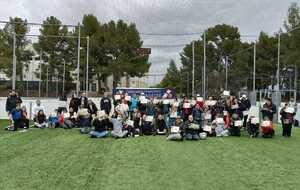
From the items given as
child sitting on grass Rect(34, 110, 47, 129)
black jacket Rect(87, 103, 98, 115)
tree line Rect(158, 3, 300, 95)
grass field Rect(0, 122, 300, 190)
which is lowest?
grass field Rect(0, 122, 300, 190)

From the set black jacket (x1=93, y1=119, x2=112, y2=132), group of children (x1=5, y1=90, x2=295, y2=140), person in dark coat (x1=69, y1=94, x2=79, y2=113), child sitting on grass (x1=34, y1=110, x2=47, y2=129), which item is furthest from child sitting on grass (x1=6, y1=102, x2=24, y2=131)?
black jacket (x1=93, y1=119, x2=112, y2=132)

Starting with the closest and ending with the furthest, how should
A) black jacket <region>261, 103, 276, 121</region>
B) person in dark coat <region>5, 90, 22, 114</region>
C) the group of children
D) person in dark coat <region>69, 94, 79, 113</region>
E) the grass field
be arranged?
the grass field, the group of children, black jacket <region>261, 103, 276, 121</region>, person in dark coat <region>5, 90, 22, 114</region>, person in dark coat <region>69, 94, 79, 113</region>

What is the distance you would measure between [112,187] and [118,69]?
52.3 m

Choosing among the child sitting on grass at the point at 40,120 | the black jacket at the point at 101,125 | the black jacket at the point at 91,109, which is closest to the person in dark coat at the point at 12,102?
the child sitting on grass at the point at 40,120

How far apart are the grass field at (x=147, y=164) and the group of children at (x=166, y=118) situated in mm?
1238

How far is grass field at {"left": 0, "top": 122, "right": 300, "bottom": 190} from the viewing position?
10.1m

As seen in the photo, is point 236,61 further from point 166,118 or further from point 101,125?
point 101,125

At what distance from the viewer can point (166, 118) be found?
73.7 ft

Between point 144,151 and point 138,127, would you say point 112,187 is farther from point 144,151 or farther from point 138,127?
point 138,127

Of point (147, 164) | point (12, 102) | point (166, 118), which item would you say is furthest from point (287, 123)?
point (12, 102)

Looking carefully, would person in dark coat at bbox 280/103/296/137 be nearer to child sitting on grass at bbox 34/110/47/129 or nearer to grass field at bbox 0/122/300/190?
grass field at bbox 0/122/300/190

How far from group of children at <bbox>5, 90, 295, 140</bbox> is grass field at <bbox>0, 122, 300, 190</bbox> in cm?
124

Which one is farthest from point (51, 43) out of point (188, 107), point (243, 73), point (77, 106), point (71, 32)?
point (188, 107)

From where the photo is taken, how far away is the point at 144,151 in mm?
15414
